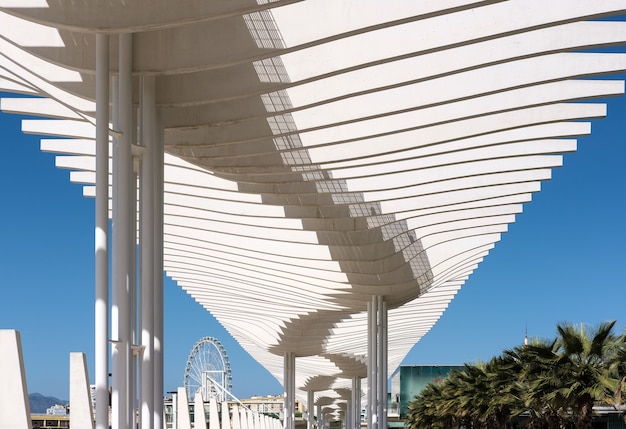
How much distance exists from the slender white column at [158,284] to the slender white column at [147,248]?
20cm

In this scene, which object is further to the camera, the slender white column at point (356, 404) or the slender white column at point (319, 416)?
the slender white column at point (319, 416)

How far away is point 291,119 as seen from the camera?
18734mm

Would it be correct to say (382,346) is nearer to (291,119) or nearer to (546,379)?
(546,379)

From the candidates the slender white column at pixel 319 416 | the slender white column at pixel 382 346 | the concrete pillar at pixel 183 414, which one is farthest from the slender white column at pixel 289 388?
the slender white column at pixel 319 416

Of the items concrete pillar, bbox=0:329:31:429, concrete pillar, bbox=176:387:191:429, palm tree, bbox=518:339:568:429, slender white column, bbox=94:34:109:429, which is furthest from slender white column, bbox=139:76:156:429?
palm tree, bbox=518:339:568:429

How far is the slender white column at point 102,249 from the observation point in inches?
521

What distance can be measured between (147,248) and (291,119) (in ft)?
14.3

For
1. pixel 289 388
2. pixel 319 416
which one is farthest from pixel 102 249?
pixel 319 416

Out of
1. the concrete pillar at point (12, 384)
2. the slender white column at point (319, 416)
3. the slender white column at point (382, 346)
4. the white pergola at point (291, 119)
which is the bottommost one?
the slender white column at point (319, 416)

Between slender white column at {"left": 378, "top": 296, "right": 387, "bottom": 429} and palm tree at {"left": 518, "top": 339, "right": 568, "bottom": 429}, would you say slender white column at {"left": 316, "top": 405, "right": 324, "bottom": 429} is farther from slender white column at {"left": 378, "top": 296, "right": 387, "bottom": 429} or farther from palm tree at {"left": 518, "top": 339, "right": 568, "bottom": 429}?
palm tree at {"left": 518, "top": 339, "right": 568, "bottom": 429}

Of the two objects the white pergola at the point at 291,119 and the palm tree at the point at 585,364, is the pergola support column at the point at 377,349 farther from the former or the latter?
the palm tree at the point at 585,364

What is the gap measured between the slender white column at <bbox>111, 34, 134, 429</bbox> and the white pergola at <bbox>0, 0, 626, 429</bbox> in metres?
0.03

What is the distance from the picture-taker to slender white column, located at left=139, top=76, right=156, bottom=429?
15305 millimetres

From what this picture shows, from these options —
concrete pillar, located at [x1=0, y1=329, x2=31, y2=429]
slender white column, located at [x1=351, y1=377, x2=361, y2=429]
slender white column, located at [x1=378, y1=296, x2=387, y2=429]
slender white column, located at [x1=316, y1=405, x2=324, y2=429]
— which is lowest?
slender white column, located at [x1=316, y1=405, x2=324, y2=429]
